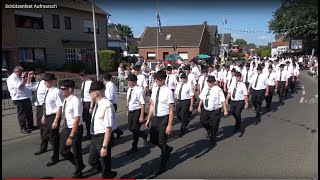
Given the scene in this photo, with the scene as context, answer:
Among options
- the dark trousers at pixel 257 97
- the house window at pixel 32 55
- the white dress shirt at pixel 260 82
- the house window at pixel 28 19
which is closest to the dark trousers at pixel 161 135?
the dark trousers at pixel 257 97

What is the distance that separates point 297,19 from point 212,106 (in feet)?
130

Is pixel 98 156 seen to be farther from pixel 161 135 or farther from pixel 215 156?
pixel 215 156

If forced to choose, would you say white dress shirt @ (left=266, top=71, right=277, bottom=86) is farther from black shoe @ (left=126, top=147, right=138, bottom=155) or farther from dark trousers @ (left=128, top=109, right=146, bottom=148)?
black shoe @ (left=126, top=147, right=138, bottom=155)

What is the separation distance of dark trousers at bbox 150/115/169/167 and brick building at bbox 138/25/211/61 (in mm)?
42968

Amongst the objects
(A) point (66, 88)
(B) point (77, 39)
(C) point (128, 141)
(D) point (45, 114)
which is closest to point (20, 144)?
(D) point (45, 114)

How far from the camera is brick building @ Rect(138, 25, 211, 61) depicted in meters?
49.0

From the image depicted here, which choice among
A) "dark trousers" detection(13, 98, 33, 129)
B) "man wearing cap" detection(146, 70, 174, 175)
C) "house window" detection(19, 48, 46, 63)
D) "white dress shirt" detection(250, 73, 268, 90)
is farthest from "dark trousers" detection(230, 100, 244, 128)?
"house window" detection(19, 48, 46, 63)

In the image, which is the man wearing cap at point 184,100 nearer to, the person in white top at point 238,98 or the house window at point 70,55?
the person in white top at point 238,98

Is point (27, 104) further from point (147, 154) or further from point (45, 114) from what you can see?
point (147, 154)

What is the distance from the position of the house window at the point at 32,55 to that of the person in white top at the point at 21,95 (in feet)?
49.6

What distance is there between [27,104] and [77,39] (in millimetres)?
19948

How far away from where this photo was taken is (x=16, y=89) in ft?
27.0

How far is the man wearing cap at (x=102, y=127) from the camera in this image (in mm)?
4617

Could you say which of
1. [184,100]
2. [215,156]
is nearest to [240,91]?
[184,100]
